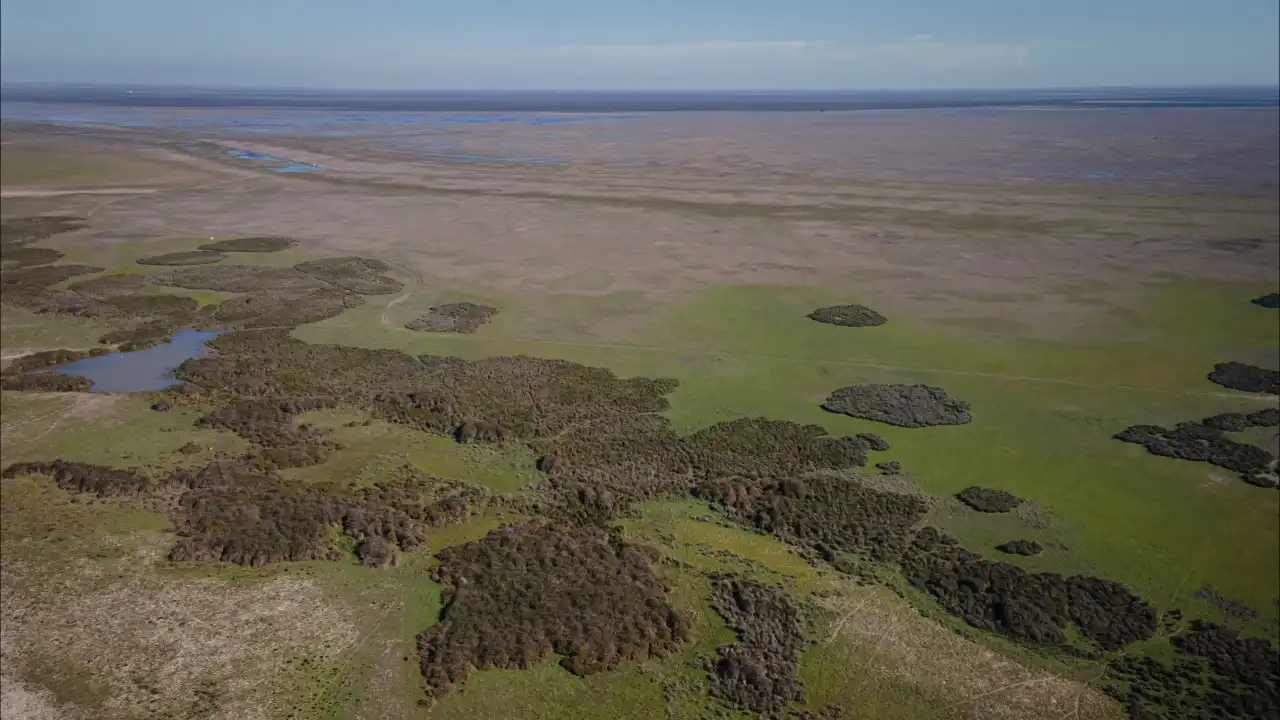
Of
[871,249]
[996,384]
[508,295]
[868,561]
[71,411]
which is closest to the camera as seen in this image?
[868,561]

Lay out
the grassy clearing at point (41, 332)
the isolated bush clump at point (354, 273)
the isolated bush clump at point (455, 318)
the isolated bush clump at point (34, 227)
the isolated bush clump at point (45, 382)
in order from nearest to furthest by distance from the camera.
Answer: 1. the isolated bush clump at point (45, 382)
2. the grassy clearing at point (41, 332)
3. the isolated bush clump at point (455, 318)
4. the isolated bush clump at point (354, 273)
5. the isolated bush clump at point (34, 227)

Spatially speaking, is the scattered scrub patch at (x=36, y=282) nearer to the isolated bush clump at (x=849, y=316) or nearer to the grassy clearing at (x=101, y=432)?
the grassy clearing at (x=101, y=432)

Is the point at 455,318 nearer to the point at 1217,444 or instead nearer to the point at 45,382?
the point at 45,382

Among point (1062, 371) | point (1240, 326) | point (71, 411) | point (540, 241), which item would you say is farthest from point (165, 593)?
point (1240, 326)

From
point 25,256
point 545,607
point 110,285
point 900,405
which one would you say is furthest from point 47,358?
point 900,405

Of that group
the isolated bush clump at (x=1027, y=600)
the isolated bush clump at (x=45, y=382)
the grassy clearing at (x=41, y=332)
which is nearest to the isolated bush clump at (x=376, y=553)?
the isolated bush clump at (x=1027, y=600)

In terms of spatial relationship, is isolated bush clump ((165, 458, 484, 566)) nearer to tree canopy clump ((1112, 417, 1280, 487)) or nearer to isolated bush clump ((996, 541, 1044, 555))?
isolated bush clump ((996, 541, 1044, 555))

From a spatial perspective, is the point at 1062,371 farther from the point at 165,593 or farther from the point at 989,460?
the point at 165,593
